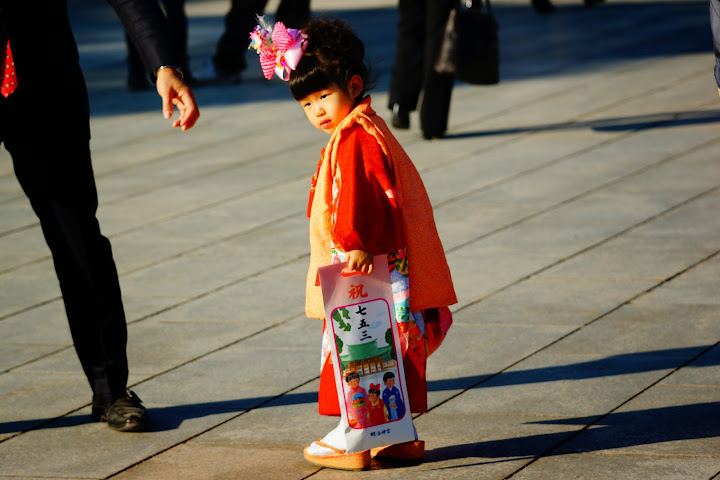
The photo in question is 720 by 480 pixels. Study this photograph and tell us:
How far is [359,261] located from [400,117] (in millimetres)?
5944

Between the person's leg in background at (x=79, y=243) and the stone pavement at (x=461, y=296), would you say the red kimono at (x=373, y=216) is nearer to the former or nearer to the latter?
the stone pavement at (x=461, y=296)

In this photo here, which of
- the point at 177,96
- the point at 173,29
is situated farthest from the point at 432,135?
the point at 177,96

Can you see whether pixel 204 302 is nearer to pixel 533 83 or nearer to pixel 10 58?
pixel 10 58

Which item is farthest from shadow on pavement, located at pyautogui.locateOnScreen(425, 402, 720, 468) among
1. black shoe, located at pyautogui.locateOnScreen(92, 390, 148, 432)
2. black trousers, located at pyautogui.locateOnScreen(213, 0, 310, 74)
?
black trousers, located at pyautogui.locateOnScreen(213, 0, 310, 74)

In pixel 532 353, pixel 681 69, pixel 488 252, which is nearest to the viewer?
pixel 532 353

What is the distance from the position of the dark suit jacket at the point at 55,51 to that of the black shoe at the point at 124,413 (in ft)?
3.00

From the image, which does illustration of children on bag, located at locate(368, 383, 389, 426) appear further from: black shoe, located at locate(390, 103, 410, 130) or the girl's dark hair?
black shoe, located at locate(390, 103, 410, 130)

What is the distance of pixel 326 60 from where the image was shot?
11.2 ft

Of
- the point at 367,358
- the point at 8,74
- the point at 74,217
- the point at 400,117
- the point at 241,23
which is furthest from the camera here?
the point at 241,23

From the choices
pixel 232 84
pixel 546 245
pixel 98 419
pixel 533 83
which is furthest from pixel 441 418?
pixel 232 84

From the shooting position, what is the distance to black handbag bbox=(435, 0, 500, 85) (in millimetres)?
8055

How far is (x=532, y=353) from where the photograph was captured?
4.50 m

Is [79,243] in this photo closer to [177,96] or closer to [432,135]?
[177,96]

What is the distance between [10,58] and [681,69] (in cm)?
870
